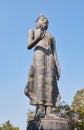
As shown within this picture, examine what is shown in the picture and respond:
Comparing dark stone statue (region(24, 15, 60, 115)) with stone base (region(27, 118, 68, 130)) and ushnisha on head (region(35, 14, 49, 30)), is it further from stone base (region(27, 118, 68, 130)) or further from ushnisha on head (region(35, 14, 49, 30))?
stone base (region(27, 118, 68, 130))

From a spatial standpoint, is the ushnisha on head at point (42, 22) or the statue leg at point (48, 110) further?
the ushnisha on head at point (42, 22)

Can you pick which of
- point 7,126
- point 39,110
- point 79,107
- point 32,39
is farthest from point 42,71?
point 7,126

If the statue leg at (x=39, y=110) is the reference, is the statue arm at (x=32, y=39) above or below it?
above

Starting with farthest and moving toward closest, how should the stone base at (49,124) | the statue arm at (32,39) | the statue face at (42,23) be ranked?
the statue face at (42,23) < the statue arm at (32,39) < the stone base at (49,124)

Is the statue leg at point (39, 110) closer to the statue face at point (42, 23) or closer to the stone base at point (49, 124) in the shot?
the stone base at point (49, 124)

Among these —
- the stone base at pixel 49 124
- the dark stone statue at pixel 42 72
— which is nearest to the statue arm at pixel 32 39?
the dark stone statue at pixel 42 72

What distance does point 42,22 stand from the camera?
11781 mm

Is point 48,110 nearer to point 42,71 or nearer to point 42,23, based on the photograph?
point 42,71

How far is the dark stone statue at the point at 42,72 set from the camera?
35.6ft

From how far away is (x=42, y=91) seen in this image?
35.9ft

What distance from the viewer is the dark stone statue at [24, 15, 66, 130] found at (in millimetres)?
10865

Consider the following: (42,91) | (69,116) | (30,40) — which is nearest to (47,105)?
(42,91)

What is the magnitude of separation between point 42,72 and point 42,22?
6.42ft

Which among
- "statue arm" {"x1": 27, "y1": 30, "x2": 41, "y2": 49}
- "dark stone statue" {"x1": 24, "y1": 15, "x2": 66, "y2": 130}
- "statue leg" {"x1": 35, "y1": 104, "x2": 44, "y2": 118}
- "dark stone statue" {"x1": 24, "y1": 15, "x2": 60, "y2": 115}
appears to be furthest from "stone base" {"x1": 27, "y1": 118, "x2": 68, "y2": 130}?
"statue arm" {"x1": 27, "y1": 30, "x2": 41, "y2": 49}
